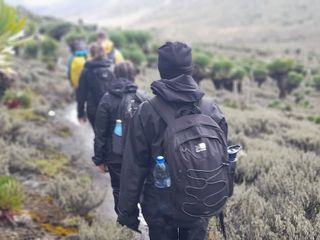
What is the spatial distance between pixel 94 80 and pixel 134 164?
12.4ft

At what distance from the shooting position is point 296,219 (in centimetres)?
371

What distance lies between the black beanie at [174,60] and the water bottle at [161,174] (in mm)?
587

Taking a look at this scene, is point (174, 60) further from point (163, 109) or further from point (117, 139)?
point (117, 139)

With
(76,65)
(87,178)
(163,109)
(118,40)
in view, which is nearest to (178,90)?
(163,109)

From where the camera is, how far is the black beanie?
3219mm

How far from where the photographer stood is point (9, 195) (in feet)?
16.7

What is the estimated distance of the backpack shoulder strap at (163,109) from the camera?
10.1 ft

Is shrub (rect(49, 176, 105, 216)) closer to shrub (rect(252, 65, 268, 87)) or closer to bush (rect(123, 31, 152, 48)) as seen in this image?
shrub (rect(252, 65, 268, 87))

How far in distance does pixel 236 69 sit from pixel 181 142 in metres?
20.3

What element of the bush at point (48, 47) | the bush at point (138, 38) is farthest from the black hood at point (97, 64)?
the bush at point (138, 38)

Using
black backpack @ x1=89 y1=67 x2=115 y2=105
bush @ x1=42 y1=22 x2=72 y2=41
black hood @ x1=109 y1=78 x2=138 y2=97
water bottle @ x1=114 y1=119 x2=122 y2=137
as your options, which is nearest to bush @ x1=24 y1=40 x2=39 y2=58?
bush @ x1=42 y1=22 x2=72 y2=41

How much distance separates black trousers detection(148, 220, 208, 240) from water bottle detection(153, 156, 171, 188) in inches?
11.9

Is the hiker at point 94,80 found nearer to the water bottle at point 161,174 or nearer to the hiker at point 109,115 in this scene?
the hiker at point 109,115

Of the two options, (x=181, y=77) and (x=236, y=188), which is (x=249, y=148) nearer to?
(x=236, y=188)
